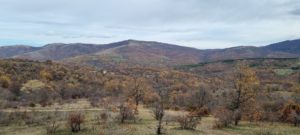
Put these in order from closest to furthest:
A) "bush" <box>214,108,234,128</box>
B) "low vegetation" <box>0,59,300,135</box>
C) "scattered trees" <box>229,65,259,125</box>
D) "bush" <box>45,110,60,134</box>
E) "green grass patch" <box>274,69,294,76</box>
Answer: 1. "bush" <box>45,110,60,134</box>
2. "low vegetation" <box>0,59,300,135</box>
3. "bush" <box>214,108,234,128</box>
4. "scattered trees" <box>229,65,259,125</box>
5. "green grass patch" <box>274,69,294,76</box>

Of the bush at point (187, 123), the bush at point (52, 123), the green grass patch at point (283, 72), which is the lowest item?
the bush at point (52, 123)

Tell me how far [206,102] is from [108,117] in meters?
29.9

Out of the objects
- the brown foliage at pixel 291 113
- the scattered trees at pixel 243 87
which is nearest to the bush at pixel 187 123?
the scattered trees at pixel 243 87

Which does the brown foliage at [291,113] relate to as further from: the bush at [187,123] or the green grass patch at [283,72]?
the green grass patch at [283,72]

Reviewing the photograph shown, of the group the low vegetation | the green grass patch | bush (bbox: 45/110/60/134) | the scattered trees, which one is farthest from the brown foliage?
the green grass patch

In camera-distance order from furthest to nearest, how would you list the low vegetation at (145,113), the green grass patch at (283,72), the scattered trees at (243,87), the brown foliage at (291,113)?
the green grass patch at (283,72) < the scattered trees at (243,87) < the brown foliage at (291,113) < the low vegetation at (145,113)

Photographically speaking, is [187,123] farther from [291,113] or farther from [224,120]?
[291,113]

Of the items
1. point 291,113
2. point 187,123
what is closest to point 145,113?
point 187,123

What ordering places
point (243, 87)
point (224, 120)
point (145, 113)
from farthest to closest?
point (145, 113) → point (243, 87) → point (224, 120)

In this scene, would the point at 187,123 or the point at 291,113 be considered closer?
the point at 187,123

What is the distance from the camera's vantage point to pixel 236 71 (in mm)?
47938

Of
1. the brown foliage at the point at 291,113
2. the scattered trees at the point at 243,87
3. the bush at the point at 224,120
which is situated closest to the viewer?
the bush at the point at 224,120

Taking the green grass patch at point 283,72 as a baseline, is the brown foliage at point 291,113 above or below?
below

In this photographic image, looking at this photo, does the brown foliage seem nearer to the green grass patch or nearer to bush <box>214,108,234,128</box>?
bush <box>214,108,234,128</box>
